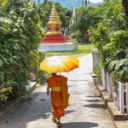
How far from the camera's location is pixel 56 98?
6.99 metres

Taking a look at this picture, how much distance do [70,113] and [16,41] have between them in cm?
226

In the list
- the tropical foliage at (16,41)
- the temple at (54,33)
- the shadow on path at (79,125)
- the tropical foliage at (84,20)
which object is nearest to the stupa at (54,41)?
the temple at (54,33)

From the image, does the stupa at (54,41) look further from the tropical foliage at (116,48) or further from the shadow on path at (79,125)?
the shadow on path at (79,125)

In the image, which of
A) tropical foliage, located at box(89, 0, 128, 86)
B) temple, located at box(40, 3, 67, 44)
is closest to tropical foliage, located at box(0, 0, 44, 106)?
tropical foliage, located at box(89, 0, 128, 86)

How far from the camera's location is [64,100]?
22.9 feet

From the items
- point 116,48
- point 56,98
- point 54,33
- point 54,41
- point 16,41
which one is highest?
point 16,41

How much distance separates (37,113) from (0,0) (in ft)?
11.2

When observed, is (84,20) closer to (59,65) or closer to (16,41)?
(16,41)

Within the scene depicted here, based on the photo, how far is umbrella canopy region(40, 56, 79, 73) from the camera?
22.0ft

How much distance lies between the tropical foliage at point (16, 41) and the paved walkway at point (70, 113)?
601 mm

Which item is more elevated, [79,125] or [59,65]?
[59,65]

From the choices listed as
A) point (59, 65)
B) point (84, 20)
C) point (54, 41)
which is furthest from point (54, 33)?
point (59, 65)

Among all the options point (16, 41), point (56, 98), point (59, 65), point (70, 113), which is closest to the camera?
point (59, 65)

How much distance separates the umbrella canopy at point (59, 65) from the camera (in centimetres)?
672
